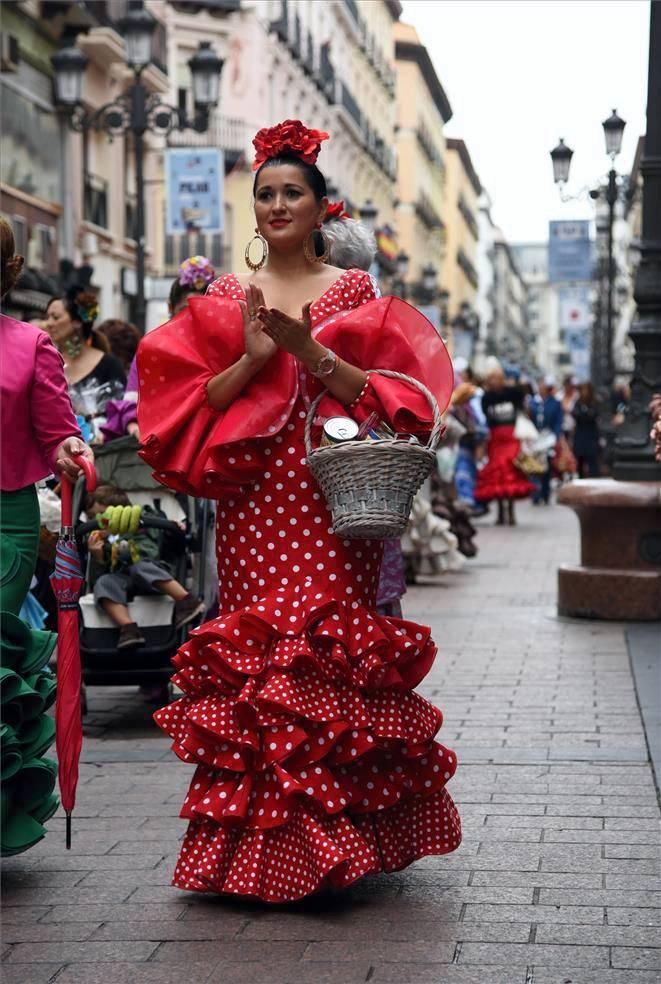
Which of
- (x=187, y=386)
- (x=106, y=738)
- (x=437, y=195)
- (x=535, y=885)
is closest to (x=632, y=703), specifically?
(x=106, y=738)

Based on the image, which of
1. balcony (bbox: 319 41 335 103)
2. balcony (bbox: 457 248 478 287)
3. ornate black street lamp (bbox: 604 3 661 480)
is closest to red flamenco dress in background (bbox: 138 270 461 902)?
ornate black street lamp (bbox: 604 3 661 480)

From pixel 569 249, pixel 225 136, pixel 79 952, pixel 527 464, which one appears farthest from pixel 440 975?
pixel 225 136

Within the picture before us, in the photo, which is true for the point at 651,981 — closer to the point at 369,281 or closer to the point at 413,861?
the point at 413,861

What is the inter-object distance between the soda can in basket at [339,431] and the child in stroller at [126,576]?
9.89 ft

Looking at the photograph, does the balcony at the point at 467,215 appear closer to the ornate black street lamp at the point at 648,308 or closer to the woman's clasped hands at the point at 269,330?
the ornate black street lamp at the point at 648,308

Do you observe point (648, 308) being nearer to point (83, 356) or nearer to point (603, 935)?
point (83, 356)

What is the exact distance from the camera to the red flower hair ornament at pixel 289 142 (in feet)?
16.7

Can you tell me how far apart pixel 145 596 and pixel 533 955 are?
150 inches

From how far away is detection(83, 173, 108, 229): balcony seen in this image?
32.8 metres

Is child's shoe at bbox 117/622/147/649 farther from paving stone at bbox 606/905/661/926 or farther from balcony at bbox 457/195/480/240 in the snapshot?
balcony at bbox 457/195/480/240

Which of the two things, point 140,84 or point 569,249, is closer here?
point 140,84

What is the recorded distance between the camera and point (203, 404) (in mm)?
5012

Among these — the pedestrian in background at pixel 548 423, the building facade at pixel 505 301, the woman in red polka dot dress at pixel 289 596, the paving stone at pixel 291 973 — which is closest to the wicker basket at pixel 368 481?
the woman in red polka dot dress at pixel 289 596

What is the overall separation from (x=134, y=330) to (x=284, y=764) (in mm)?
6095
